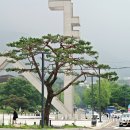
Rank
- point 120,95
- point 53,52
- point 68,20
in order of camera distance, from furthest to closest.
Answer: point 120,95 < point 68,20 < point 53,52

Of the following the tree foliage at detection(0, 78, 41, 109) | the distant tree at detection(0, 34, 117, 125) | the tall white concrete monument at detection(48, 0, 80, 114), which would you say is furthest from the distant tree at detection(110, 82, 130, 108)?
the distant tree at detection(0, 34, 117, 125)

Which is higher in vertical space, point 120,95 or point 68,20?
point 68,20

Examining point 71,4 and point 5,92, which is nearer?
point 71,4

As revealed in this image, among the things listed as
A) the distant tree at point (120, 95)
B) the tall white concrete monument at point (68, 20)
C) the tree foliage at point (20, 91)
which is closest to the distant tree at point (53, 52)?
the tall white concrete monument at point (68, 20)

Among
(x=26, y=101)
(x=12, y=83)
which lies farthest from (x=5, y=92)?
(x=26, y=101)

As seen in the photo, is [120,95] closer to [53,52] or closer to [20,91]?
[20,91]

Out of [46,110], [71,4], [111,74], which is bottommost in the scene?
[46,110]

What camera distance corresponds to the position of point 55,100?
69312mm

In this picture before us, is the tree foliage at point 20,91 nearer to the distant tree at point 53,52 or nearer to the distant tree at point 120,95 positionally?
the distant tree at point 120,95

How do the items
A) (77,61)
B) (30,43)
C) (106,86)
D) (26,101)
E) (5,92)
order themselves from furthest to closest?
(106,86), (5,92), (26,101), (77,61), (30,43)

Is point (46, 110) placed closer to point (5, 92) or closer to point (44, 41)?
point (44, 41)

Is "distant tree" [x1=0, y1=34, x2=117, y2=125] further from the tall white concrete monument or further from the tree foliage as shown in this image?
the tree foliage

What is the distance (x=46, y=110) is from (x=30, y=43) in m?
6.93

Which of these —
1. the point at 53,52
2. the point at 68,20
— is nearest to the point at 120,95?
the point at 68,20
